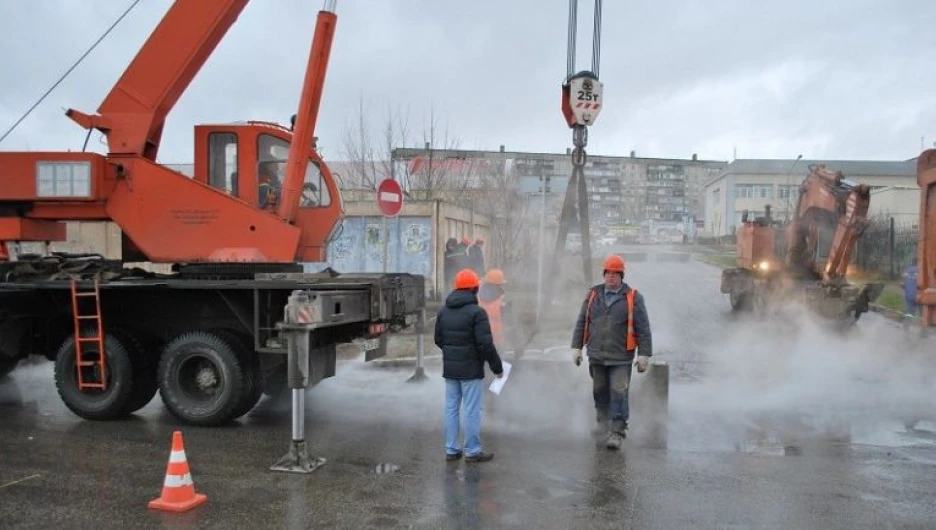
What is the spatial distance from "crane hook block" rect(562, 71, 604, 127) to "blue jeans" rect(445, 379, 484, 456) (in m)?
3.08

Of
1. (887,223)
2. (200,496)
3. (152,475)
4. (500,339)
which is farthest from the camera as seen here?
(887,223)

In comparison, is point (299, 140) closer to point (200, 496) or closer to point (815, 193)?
point (200, 496)

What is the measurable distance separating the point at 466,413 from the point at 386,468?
81 cm

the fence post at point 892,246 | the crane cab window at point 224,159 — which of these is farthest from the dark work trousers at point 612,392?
the fence post at point 892,246

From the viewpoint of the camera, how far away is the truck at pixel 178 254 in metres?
7.61

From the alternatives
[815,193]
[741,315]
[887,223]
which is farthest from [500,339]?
[887,223]

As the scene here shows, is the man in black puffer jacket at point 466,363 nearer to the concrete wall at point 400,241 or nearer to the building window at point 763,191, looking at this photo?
the concrete wall at point 400,241

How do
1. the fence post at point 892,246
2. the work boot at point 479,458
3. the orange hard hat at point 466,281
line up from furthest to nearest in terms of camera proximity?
the fence post at point 892,246 < the orange hard hat at point 466,281 < the work boot at point 479,458

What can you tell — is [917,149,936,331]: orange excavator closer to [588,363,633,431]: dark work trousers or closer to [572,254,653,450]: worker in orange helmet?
[572,254,653,450]: worker in orange helmet

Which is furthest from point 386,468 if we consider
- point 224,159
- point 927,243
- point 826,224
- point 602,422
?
point 826,224

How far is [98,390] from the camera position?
7.91 m

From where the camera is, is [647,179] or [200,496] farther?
[647,179]

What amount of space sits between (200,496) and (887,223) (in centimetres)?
2831

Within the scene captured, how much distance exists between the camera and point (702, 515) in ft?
17.1
